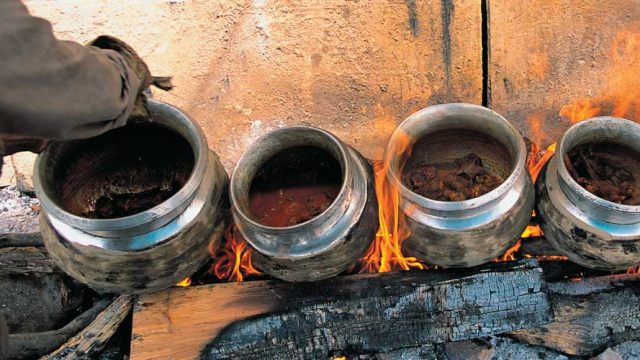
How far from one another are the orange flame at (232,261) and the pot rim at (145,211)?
602 mm

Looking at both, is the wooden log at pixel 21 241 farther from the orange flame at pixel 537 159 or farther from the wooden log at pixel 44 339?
the orange flame at pixel 537 159

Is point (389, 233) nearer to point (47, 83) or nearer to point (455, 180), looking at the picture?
point (455, 180)

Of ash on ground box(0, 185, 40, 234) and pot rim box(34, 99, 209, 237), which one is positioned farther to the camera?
Result: ash on ground box(0, 185, 40, 234)

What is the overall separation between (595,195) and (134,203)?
2.39 m

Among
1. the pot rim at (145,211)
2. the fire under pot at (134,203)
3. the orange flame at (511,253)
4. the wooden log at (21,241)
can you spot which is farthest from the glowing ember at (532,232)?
the wooden log at (21,241)

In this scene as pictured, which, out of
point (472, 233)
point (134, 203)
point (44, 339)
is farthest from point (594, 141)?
point (44, 339)

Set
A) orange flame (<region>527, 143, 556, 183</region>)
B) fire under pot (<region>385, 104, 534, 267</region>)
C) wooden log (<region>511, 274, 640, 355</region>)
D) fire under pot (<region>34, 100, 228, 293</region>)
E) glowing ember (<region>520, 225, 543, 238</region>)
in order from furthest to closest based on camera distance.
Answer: orange flame (<region>527, 143, 556, 183</region>) < glowing ember (<region>520, 225, 543, 238</region>) < wooden log (<region>511, 274, 640, 355</region>) < fire under pot (<region>385, 104, 534, 267</region>) < fire under pot (<region>34, 100, 228, 293</region>)

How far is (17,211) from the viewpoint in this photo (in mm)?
4234

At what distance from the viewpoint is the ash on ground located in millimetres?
4137

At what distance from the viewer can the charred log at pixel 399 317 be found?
10.2 ft

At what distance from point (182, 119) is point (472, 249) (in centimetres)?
154

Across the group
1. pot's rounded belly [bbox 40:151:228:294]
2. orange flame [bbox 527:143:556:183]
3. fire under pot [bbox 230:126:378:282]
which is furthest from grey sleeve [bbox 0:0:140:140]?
orange flame [bbox 527:143:556:183]

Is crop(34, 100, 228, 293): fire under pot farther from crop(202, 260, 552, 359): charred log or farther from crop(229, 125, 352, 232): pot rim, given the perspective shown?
crop(202, 260, 552, 359): charred log

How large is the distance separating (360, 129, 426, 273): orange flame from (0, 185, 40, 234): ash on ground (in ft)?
7.61
